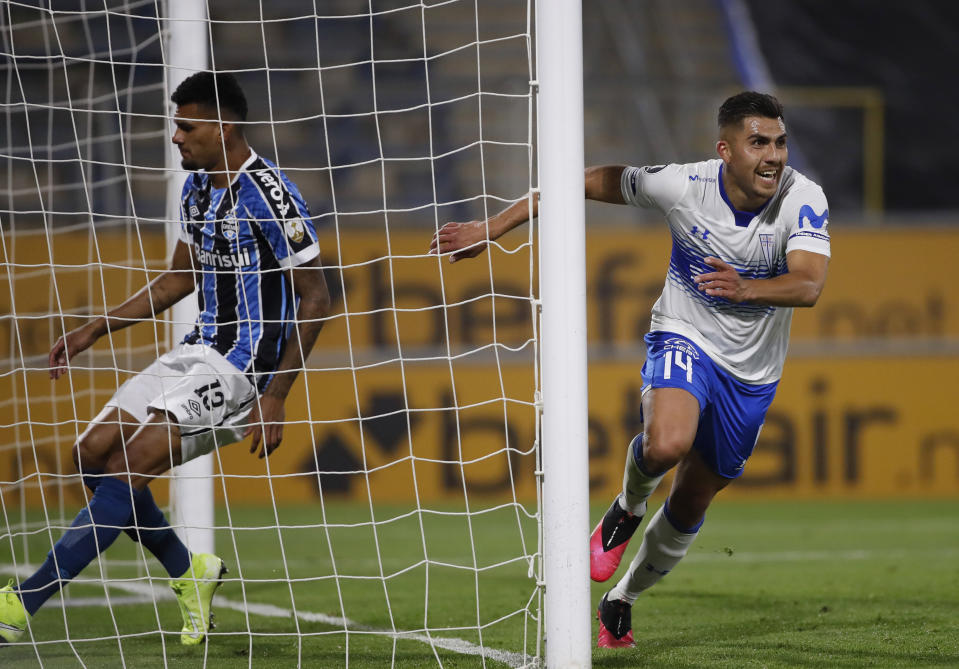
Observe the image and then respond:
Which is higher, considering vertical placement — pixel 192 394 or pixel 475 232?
pixel 475 232

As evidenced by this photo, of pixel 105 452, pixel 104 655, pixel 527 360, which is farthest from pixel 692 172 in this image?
pixel 527 360

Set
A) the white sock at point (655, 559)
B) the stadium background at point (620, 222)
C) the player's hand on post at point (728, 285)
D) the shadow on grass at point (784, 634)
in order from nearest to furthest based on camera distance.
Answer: the player's hand on post at point (728, 285) < the shadow on grass at point (784, 634) < the white sock at point (655, 559) < the stadium background at point (620, 222)

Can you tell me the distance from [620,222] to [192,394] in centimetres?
855

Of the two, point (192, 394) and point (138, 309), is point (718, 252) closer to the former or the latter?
point (192, 394)

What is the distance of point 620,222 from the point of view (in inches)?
488

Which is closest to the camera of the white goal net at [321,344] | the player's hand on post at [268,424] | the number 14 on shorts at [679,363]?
the number 14 on shorts at [679,363]

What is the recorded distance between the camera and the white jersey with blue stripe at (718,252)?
165 inches

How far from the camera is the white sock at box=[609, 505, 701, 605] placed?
14.2 ft

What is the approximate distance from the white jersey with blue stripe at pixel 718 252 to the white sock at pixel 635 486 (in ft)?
1.50

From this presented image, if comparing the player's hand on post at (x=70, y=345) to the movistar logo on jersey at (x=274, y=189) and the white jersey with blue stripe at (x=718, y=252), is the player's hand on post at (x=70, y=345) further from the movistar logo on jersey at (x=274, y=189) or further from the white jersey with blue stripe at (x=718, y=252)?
the white jersey with blue stripe at (x=718, y=252)

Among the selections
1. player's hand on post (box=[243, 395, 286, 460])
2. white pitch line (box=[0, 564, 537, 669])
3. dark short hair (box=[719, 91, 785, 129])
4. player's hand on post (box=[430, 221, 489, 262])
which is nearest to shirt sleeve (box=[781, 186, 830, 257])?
dark short hair (box=[719, 91, 785, 129])

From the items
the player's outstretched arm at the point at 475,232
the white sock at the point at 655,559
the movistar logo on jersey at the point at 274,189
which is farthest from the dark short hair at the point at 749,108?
the movistar logo on jersey at the point at 274,189

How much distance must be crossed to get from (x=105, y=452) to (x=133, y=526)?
286 millimetres

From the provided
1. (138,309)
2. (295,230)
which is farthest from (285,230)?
(138,309)
